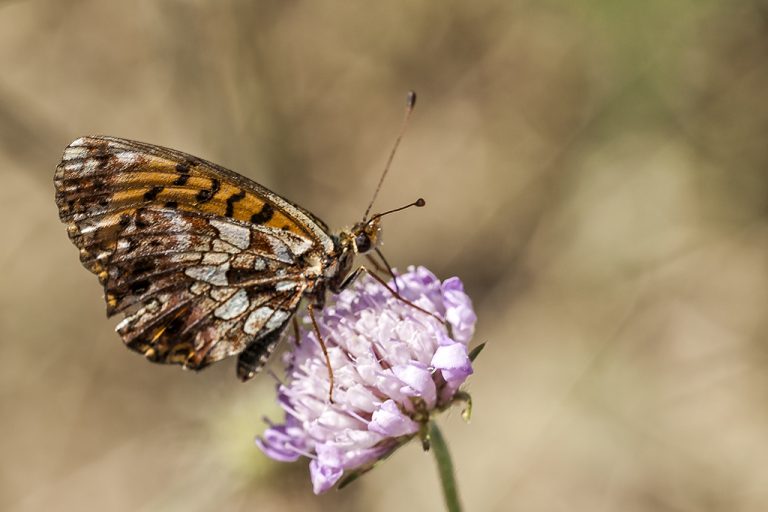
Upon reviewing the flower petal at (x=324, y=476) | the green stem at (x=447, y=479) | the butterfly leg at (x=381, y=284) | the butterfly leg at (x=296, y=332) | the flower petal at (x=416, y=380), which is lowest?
the flower petal at (x=324, y=476)

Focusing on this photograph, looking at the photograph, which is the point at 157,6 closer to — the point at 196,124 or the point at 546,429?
the point at 196,124

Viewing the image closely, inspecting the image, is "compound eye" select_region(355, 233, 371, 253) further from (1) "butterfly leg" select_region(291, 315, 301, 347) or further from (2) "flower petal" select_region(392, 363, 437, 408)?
(2) "flower petal" select_region(392, 363, 437, 408)

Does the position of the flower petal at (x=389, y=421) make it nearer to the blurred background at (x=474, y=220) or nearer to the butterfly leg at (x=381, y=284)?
the butterfly leg at (x=381, y=284)

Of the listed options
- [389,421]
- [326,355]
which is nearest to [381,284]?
[326,355]

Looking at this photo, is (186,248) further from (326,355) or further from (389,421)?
(389,421)

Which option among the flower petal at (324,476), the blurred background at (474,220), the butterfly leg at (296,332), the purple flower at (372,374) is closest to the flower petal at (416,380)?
the purple flower at (372,374)

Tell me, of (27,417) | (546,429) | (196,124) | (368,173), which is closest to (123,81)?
(196,124)
